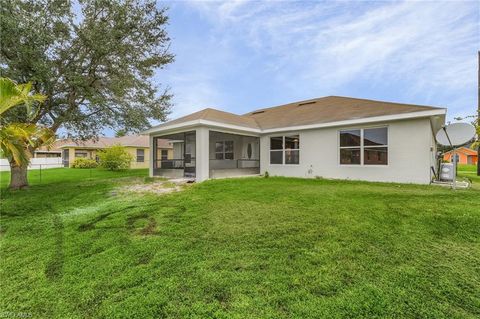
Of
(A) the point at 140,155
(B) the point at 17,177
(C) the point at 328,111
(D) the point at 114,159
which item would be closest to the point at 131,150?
(A) the point at 140,155

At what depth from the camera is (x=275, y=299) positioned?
2.57 m

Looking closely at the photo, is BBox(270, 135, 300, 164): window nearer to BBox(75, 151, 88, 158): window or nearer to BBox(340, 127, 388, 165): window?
BBox(340, 127, 388, 165): window

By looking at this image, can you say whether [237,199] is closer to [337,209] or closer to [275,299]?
[337,209]

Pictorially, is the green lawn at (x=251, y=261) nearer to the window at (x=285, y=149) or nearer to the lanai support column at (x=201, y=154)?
the lanai support column at (x=201, y=154)

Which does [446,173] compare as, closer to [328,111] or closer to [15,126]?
[328,111]

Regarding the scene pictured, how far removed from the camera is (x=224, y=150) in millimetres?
17016

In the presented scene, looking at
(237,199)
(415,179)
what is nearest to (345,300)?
(237,199)

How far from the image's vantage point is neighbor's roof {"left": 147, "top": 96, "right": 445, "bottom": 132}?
391 inches

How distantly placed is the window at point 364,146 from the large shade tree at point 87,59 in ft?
32.0

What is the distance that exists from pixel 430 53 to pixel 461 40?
1.32 m

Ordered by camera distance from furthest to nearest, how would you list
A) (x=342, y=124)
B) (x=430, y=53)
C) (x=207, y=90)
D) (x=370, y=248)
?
(x=207, y=90)
(x=430, y=53)
(x=342, y=124)
(x=370, y=248)

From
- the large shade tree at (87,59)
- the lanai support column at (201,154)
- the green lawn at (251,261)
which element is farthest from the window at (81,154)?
the green lawn at (251,261)

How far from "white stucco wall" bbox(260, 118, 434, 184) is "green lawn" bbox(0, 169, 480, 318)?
293 centimetres

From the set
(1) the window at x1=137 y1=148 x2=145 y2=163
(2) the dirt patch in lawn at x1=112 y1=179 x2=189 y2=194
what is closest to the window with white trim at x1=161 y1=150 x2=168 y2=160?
(1) the window at x1=137 y1=148 x2=145 y2=163
